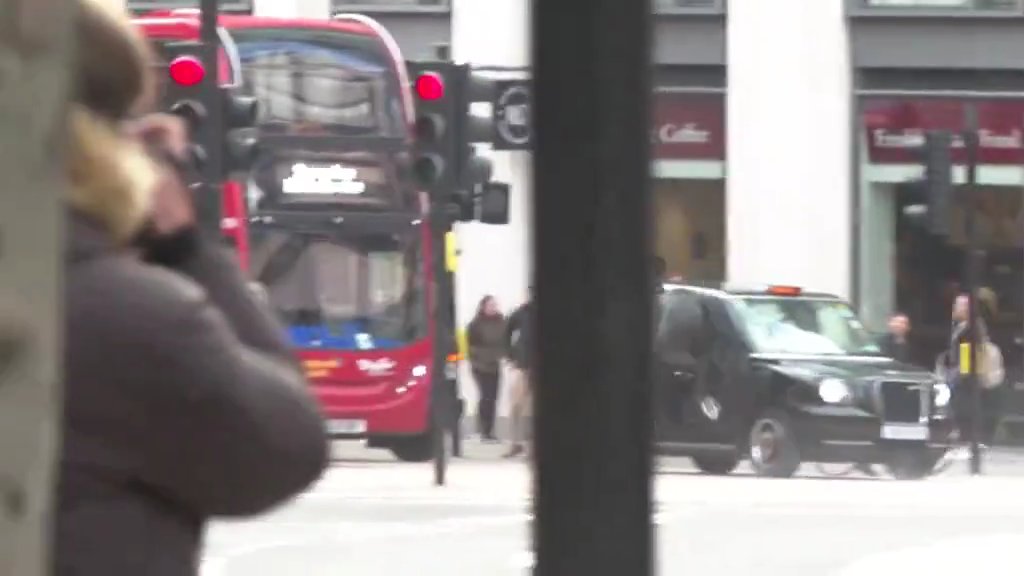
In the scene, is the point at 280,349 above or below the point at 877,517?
above

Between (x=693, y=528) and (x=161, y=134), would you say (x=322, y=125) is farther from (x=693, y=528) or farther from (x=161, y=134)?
(x=161, y=134)

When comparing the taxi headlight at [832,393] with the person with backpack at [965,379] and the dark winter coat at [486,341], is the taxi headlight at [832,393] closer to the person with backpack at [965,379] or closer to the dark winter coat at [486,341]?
the person with backpack at [965,379]

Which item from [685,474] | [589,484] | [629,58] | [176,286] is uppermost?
[629,58]

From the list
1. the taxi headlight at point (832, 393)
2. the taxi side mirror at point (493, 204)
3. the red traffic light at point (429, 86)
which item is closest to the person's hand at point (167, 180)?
the red traffic light at point (429, 86)

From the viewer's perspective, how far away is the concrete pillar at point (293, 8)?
3025 cm

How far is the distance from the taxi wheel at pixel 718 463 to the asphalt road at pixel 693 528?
7.2 inches

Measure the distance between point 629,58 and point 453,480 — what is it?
1835cm

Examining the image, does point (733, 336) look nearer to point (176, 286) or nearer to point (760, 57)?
point (760, 57)

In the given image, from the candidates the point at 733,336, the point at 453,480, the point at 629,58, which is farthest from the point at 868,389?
the point at 629,58

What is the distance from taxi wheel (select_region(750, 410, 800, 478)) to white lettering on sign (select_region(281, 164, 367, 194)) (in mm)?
4123

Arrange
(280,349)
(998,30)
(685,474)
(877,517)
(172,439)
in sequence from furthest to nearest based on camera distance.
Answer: (998,30) → (685,474) → (877,517) → (280,349) → (172,439)

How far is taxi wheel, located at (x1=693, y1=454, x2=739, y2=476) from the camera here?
22062 mm

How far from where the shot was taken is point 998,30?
29266 mm

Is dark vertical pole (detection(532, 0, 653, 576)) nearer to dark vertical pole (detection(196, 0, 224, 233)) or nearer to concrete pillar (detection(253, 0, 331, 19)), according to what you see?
dark vertical pole (detection(196, 0, 224, 233))
